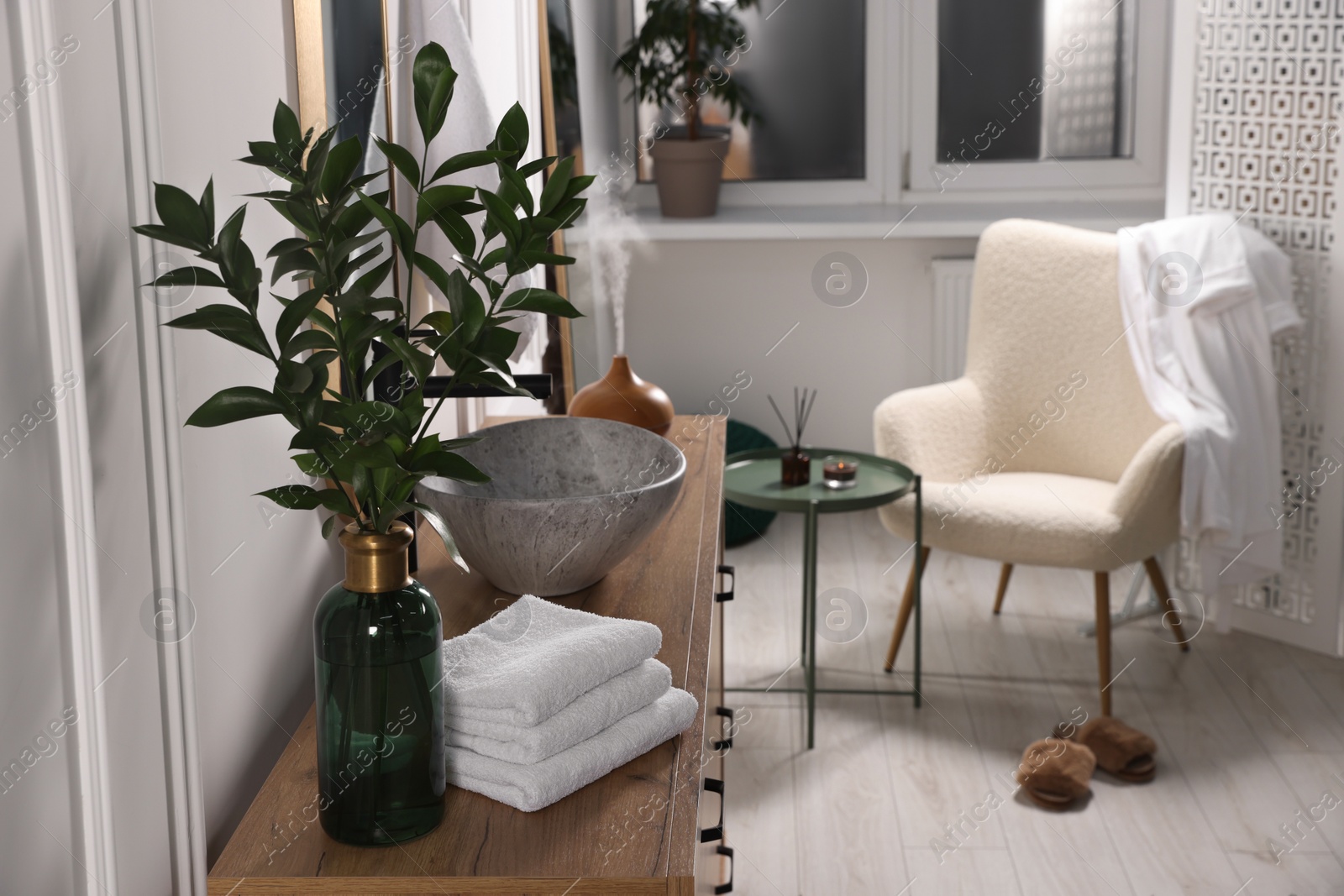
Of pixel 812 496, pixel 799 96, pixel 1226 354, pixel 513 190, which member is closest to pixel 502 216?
pixel 513 190

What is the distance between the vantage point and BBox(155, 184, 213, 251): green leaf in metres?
0.74

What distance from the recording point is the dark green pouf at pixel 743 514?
3.58 meters

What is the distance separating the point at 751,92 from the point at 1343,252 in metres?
1.81

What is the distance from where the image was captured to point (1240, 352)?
2656 millimetres

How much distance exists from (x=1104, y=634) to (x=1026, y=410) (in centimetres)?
62

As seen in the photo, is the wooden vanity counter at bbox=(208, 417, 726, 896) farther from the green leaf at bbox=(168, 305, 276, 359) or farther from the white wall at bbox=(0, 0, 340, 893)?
the green leaf at bbox=(168, 305, 276, 359)

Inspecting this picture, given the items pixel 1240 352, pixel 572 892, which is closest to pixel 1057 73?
pixel 1240 352

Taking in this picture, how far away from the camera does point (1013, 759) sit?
2369 mm

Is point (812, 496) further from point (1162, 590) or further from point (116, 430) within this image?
point (116, 430)

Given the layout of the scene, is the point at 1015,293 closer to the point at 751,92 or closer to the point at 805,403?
the point at 805,403

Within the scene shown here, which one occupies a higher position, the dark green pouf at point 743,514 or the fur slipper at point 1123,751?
the dark green pouf at point 743,514

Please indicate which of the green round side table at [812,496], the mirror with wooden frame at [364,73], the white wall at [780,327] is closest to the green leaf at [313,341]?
the mirror with wooden frame at [364,73]

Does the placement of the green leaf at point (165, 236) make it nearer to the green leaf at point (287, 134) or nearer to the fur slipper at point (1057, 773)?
the green leaf at point (287, 134)

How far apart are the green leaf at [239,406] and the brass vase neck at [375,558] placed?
0.10 metres
